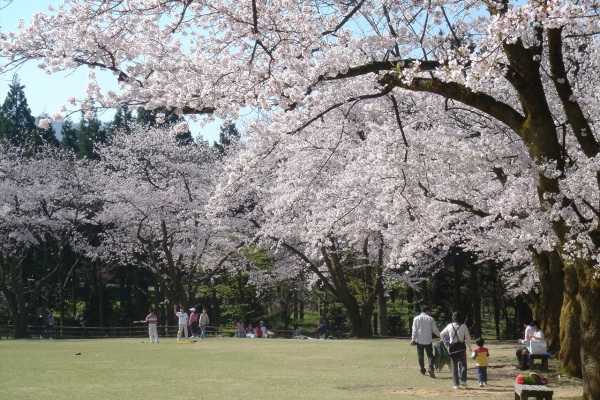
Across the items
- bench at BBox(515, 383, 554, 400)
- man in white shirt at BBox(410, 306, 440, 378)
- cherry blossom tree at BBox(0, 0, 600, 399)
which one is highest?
cherry blossom tree at BBox(0, 0, 600, 399)

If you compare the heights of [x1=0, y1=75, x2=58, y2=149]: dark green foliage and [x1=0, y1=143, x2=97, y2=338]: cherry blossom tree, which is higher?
[x1=0, y1=75, x2=58, y2=149]: dark green foliage

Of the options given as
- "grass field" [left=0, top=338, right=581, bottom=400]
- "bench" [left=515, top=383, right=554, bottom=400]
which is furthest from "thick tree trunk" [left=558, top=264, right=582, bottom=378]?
"bench" [left=515, top=383, right=554, bottom=400]

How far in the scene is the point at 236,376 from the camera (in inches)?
508

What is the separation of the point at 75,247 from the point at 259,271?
10715 mm

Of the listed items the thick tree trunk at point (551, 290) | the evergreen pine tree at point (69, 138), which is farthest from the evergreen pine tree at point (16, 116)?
the thick tree trunk at point (551, 290)

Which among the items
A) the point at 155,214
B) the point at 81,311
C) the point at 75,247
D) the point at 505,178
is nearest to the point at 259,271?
the point at 155,214

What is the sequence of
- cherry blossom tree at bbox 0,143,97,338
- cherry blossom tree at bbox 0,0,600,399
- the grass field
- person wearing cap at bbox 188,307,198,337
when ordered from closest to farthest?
cherry blossom tree at bbox 0,0,600,399, the grass field, person wearing cap at bbox 188,307,198,337, cherry blossom tree at bbox 0,143,97,338

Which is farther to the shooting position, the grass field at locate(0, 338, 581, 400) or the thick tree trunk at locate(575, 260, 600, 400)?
the grass field at locate(0, 338, 581, 400)

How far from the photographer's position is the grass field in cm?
1038

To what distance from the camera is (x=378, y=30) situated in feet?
34.5

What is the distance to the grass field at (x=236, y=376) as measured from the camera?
10375mm

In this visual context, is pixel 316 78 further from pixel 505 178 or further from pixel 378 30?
pixel 505 178

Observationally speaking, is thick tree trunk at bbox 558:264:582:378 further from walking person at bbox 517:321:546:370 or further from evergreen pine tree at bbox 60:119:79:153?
evergreen pine tree at bbox 60:119:79:153

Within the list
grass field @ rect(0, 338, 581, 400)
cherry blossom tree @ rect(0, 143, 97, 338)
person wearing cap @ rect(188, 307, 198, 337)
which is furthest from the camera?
cherry blossom tree @ rect(0, 143, 97, 338)
